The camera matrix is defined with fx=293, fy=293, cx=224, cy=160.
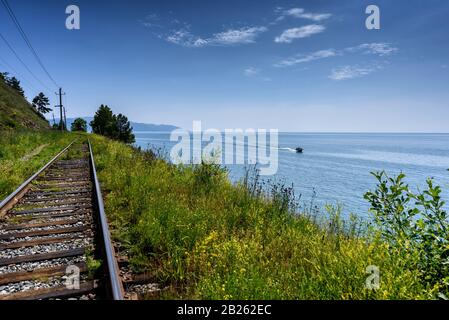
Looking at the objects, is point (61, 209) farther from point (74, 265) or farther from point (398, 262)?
point (398, 262)

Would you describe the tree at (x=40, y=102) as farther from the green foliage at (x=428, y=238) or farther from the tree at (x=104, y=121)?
the green foliage at (x=428, y=238)

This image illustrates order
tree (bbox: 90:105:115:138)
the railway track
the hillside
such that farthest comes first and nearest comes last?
tree (bbox: 90:105:115:138) < the hillside < the railway track

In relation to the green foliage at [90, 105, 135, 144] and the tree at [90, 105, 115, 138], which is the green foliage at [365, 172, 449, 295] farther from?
the tree at [90, 105, 115, 138]

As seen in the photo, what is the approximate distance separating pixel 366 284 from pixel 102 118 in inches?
3444

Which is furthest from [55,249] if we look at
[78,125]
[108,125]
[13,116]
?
[78,125]

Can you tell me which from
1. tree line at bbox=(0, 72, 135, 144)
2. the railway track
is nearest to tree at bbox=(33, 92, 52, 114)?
tree line at bbox=(0, 72, 135, 144)

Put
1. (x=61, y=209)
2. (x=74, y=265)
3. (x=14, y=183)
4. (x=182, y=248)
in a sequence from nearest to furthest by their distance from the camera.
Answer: (x=74, y=265) < (x=182, y=248) < (x=61, y=209) < (x=14, y=183)

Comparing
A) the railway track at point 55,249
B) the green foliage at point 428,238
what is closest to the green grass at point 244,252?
the green foliage at point 428,238

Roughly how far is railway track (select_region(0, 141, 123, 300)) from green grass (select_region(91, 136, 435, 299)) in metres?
0.41

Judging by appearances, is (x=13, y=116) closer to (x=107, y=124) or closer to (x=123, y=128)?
(x=107, y=124)

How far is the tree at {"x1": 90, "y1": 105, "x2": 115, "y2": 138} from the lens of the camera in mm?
80188

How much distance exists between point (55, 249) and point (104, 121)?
83.8 metres
